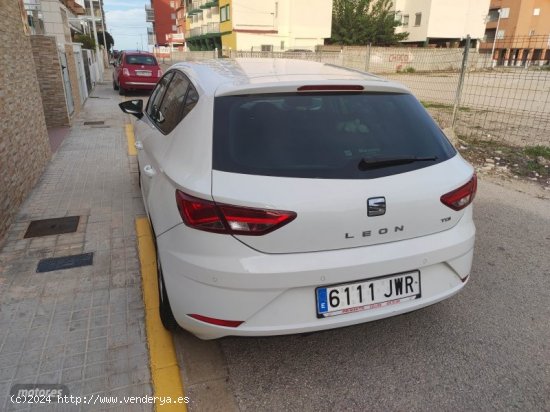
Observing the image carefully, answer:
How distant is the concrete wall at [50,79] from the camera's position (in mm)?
9305

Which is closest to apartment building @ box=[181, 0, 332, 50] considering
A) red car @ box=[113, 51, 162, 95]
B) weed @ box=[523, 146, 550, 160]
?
red car @ box=[113, 51, 162, 95]

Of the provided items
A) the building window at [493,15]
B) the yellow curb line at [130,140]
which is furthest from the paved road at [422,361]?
the building window at [493,15]

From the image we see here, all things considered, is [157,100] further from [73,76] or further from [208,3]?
[208,3]

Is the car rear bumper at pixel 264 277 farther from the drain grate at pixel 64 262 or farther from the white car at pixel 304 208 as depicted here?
the drain grate at pixel 64 262

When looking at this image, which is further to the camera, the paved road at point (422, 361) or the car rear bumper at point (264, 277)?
A: the paved road at point (422, 361)

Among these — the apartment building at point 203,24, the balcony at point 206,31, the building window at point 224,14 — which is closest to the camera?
the building window at point 224,14

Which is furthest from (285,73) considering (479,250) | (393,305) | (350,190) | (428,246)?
(479,250)

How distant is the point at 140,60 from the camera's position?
17.8 meters

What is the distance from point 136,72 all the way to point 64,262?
1503 centimetres

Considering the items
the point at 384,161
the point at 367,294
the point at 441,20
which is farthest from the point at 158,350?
the point at 441,20

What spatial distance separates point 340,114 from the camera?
2.54 meters

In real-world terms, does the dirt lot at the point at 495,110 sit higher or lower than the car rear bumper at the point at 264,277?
lower

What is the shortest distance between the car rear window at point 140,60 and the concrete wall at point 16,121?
477 inches

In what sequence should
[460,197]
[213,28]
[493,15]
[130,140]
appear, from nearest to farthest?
[460,197]
[130,140]
[213,28]
[493,15]
